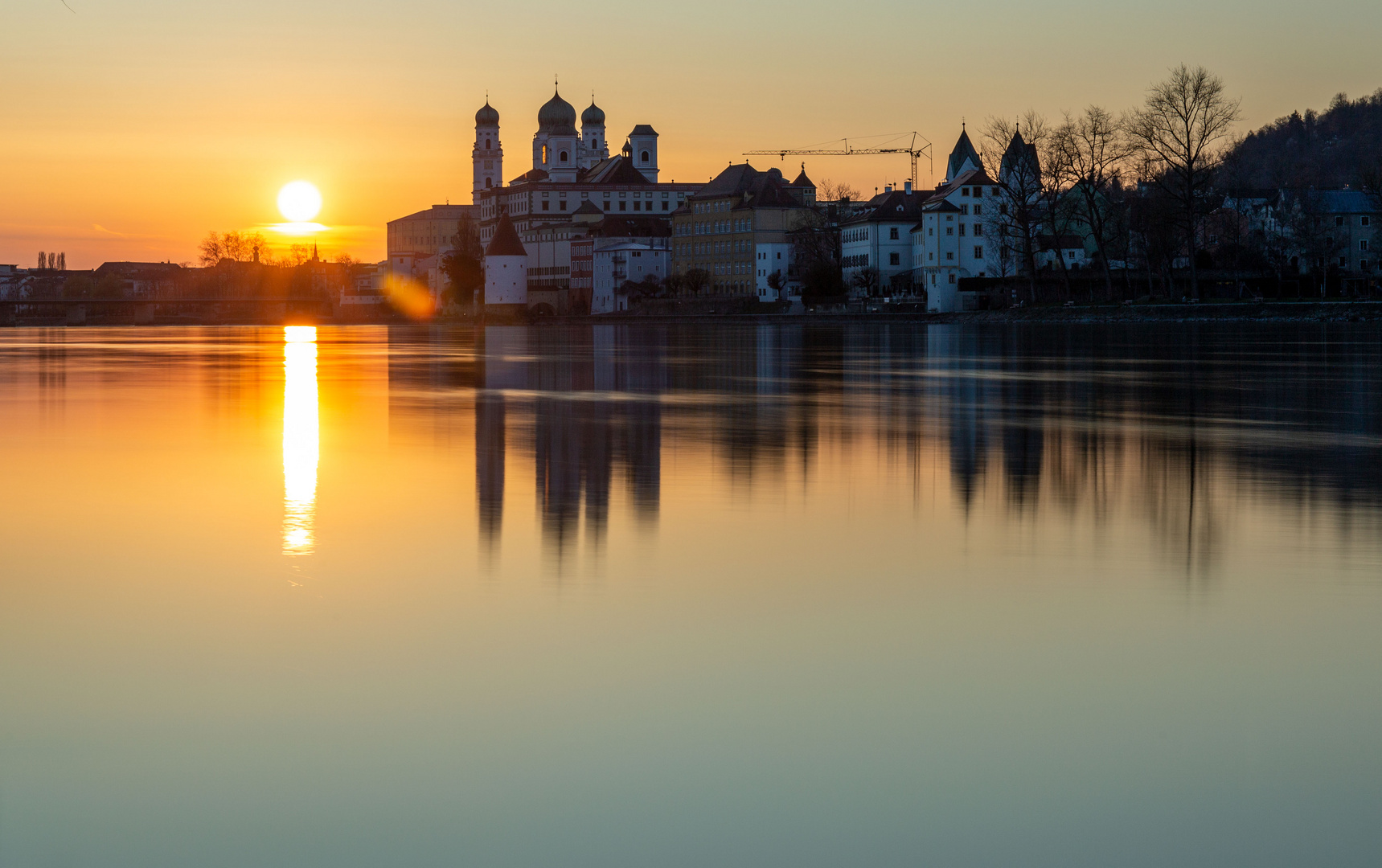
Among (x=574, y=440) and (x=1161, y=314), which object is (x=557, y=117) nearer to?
(x=1161, y=314)

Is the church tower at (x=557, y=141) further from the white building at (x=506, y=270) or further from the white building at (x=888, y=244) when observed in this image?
the white building at (x=888, y=244)

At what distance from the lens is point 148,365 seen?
34938mm

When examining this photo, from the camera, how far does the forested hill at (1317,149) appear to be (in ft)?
369

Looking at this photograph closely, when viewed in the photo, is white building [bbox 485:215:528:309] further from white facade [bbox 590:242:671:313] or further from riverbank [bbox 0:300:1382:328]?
riverbank [bbox 0:300:1382:328]

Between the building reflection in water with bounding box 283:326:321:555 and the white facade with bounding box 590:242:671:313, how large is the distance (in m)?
102

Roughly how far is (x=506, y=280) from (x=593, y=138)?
39428 millimetres

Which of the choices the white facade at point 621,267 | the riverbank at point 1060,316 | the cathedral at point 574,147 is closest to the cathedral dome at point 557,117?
the cathedral at point 574,147

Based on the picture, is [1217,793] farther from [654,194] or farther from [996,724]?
[654,194]

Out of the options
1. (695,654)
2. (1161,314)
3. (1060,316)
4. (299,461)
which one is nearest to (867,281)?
(1060,316)

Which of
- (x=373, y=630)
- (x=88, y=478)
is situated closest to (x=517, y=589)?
(x=373, y=630)

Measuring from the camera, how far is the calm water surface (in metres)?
4.32

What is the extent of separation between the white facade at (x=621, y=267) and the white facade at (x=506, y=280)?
11.7m

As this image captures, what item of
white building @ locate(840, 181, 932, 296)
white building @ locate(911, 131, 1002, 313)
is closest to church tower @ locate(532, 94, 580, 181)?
white building @ locate(840, 181, 932, 296)

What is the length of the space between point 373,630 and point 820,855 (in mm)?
2980
